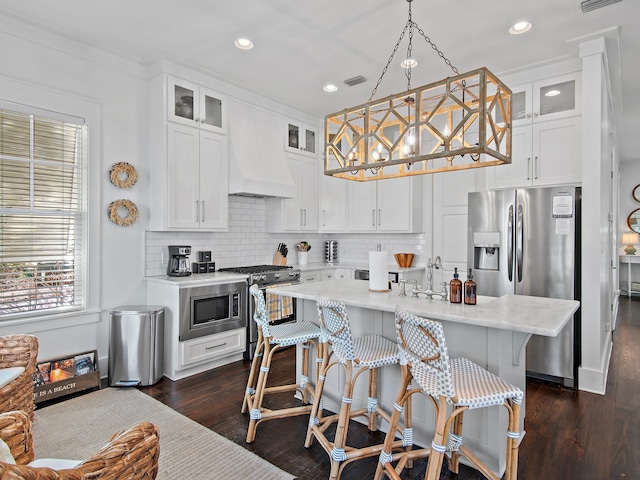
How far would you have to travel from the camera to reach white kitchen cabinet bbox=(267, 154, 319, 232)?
202 inches

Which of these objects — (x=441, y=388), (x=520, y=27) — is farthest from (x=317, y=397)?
(x=520, y=27)

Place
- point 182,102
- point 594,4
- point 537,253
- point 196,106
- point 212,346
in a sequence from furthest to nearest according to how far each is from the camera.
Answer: point 196,106 < point 182,102 < point 212,346 < point 537,253 < point 594,4

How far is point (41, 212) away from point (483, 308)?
3.48m

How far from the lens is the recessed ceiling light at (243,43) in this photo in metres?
3.36

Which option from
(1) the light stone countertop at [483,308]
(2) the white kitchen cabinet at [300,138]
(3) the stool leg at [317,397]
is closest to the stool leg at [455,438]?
(1) the light stone countertop at [483,308]

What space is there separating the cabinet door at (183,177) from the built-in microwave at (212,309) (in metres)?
0.71

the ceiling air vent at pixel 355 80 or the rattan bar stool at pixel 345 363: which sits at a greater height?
the ceiling air vent at pixel 355 80

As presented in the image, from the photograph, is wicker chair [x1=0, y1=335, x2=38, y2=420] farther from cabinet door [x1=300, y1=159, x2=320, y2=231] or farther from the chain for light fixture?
cabinet door [x1=300, y1=159, x2=320, y2=231]

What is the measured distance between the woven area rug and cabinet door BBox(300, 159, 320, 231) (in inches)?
119

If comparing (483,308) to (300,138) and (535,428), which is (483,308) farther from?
(300,138)

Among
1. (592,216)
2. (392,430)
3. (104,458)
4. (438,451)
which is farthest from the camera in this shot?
(592,216)

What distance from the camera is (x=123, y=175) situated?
3750mm

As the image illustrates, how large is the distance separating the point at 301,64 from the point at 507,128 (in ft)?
7.33

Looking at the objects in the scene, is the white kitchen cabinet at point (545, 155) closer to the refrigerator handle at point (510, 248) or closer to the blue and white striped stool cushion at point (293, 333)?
the refrigerator handle at point (510, 248)
